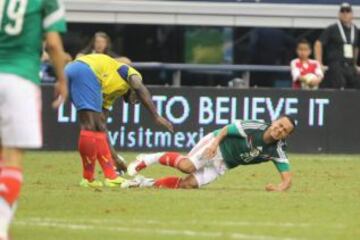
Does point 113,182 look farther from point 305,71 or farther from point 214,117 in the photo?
point 305,71

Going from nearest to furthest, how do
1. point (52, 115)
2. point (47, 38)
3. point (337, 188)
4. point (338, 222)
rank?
point (47, 38)
point (338, 222)
point (337, 188)
point (52, 115)

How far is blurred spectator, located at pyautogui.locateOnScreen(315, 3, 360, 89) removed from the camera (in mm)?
21500

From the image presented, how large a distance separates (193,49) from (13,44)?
15873 millimetres

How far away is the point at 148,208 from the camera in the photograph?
11.9 m

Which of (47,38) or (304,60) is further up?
(47,38)

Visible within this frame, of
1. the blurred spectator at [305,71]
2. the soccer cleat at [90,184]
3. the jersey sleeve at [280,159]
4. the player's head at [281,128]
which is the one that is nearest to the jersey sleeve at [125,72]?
the soccer cleat at [90,184]

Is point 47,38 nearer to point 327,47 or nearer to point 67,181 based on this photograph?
point 67,181

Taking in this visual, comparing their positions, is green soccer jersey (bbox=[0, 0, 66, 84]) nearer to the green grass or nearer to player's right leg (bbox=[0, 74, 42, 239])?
player's right leg (bbox=[0, 74, 42, 239])

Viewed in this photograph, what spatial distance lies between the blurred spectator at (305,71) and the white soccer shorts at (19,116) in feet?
41.2

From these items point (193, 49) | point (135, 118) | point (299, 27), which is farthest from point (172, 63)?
point (135, 118)

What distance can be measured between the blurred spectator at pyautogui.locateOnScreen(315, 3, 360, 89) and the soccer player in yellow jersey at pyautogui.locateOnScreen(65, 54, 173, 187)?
25.3 feet

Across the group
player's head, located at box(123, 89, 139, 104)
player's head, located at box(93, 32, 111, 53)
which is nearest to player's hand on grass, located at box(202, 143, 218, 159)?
player's head, located at box(123, 89, 139, 104)

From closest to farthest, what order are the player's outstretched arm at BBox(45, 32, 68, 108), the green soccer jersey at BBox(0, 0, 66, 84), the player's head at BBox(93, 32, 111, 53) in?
the player's outstretched arm at BBox(45, 32, 68, 108) < the green soccer jersey at BBox(0, 0, 66, 84) < the player's head at BBox(93, 32, 111, 53)

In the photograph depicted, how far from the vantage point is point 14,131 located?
29.9ft
